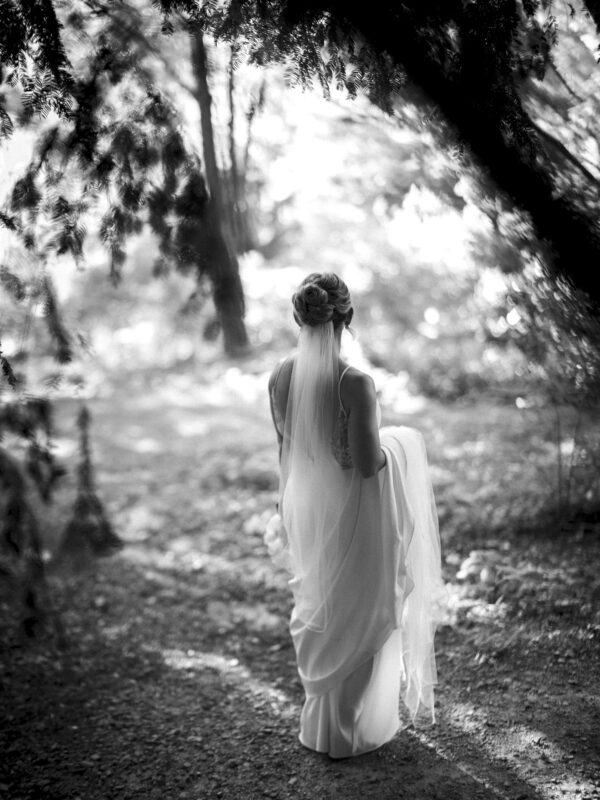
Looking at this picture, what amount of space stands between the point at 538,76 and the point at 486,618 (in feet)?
10.5

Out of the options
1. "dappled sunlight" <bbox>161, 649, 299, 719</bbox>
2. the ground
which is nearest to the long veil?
the ground

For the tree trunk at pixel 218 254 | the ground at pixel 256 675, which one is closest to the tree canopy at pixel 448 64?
the tree trunk at pixel 218 254

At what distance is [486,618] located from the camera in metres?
4.27

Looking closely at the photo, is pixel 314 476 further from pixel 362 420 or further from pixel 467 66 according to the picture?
pixel 467 66

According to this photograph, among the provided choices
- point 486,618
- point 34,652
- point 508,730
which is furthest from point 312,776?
point 34,652

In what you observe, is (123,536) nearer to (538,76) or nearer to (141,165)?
(141,165)

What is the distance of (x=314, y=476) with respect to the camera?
323 centimetres

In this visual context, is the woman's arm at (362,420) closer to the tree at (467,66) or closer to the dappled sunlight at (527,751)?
the tree at (467,66)

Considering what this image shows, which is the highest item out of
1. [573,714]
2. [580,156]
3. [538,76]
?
[538,76]

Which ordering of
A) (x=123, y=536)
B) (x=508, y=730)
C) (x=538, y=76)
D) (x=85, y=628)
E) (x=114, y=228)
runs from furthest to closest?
1. (x=123, y=536)
2. (x=85, y=628)
3. (x=114, y=228)
4. (x=508, y=730)
5. (x=538, y=76)

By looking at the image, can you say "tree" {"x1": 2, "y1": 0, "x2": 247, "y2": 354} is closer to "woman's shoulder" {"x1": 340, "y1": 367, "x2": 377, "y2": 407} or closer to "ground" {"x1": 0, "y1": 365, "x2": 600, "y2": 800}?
"woman's shoulder" {"x1": 340, "y1": 367, "x2": 377, "y2": 407}

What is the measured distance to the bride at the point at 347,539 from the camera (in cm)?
306

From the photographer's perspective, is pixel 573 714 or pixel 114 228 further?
pixel 114 228

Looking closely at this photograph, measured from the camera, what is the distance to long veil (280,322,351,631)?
3.08m
